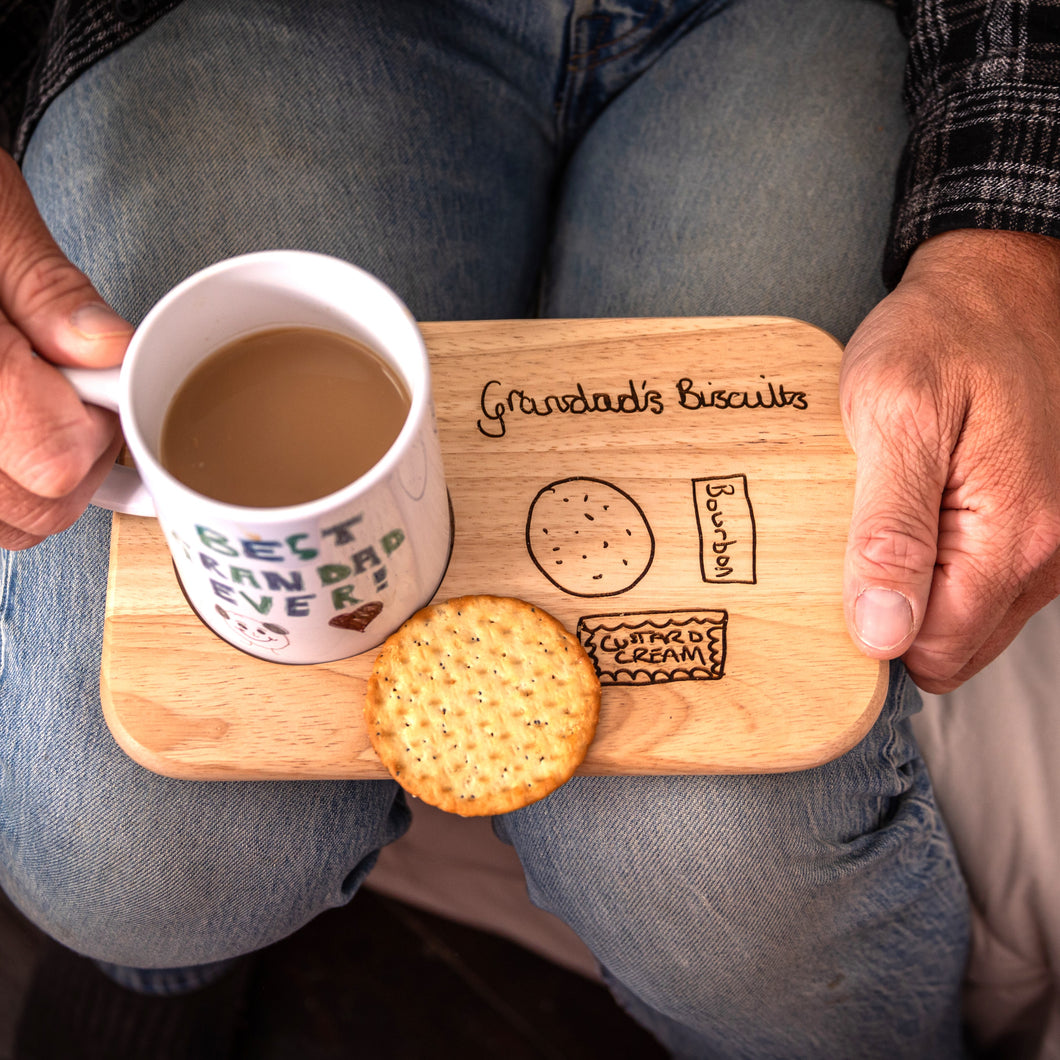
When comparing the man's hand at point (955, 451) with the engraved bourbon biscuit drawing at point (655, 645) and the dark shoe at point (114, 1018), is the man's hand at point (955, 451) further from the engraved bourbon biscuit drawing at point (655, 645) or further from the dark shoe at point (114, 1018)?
the dark shoe at point (114, 1018)

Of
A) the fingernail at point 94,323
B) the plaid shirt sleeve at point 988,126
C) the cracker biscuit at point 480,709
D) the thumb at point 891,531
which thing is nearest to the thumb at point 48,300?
the fingernail at point 94,323

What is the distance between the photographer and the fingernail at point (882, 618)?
56 centimetres

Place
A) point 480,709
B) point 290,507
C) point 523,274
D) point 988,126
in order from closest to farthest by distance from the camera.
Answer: point 290,507, point 480,709, point 988,126, point 523,274

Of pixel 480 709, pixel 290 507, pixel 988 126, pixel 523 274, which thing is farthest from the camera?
pixel 523 274

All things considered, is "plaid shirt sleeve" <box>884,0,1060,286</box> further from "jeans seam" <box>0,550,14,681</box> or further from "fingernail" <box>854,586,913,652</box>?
"jeans seam" <box>0,550,14,681</box>

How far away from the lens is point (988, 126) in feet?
2.19

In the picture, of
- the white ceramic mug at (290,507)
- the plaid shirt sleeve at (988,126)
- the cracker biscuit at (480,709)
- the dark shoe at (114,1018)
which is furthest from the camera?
the dark shoe at (114,1018)

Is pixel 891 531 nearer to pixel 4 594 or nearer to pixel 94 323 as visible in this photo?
pixel 94 323

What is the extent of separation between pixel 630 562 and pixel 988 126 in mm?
469

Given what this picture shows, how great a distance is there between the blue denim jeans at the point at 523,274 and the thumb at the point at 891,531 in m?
0.16

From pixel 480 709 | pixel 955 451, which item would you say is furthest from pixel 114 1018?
pixel 955 451

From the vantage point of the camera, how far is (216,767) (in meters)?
0.55

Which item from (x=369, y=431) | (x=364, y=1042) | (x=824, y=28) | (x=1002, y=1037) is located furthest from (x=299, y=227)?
(x=1002, y=1037)

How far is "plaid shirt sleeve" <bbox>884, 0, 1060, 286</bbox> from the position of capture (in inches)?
25.9
